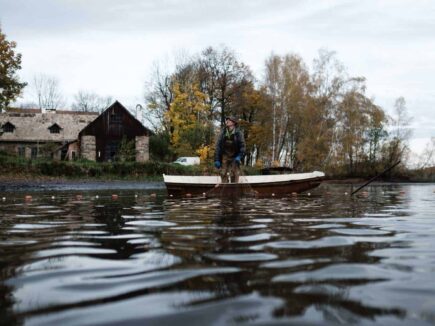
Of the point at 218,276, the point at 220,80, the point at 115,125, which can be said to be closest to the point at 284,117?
the point at 220,80

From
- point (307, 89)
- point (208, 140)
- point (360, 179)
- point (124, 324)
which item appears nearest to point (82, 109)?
point (208, 140)

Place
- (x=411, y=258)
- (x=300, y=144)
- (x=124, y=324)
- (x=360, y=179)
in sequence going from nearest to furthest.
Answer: (x=124, y=324) → (x=411, y=258) → (x=300, y=144) → (x=360, y=179)

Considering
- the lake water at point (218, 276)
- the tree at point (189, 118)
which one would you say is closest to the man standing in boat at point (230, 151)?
the lake water at point (218, 276)

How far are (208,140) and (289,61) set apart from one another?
11908mm

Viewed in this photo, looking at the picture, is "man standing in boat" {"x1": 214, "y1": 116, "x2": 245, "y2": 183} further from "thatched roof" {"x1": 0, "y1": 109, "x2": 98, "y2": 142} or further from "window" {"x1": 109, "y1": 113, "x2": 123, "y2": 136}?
"thatched roof" {"x1": 0, "y1": 109, "x2": 98, "y2": 142}

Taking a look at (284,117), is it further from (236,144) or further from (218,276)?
(218,276)

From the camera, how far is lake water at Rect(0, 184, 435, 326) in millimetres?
2465

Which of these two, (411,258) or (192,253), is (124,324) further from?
(411,258)

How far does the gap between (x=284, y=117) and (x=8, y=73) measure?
26.0 meters

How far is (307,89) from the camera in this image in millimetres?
47625

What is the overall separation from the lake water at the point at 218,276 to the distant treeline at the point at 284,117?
39.4 m

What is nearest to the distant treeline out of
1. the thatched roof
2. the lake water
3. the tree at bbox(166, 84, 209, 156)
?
the tree at bbox(166, 84, 209, 156)

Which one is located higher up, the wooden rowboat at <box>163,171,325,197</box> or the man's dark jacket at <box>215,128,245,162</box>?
the man's dark jacket at <box>215,128,245,162</box>

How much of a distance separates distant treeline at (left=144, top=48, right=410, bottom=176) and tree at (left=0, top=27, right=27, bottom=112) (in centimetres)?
1581
